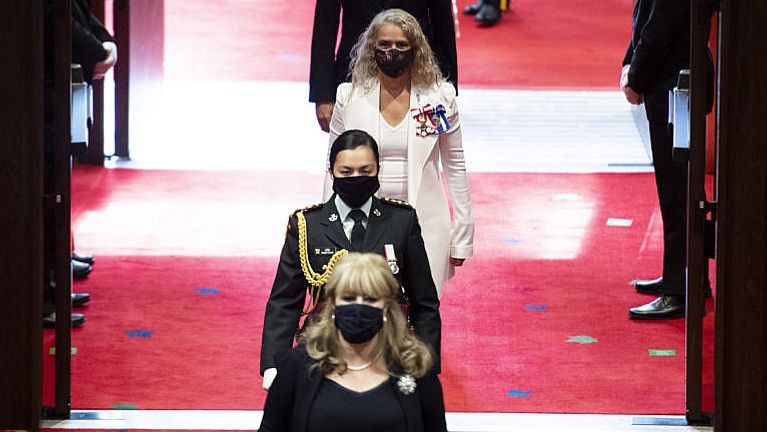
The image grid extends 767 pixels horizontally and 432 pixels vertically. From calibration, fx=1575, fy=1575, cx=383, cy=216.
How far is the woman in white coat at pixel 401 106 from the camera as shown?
237 inches

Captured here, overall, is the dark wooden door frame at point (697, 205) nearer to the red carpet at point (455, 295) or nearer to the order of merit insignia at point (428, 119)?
the red carpet at point (455, 295)

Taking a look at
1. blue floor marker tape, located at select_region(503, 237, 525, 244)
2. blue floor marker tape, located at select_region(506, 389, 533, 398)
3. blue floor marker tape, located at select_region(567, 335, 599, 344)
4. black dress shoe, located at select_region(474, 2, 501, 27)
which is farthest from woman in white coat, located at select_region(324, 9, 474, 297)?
black dress shoe, located at select_region(474, 2, 501, 27)

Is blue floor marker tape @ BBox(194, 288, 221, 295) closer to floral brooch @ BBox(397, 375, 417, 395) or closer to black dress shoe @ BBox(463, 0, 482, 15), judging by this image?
floral brooch @ BBox(397, 375, 417, 395)

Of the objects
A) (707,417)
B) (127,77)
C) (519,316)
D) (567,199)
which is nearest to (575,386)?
(707,417)

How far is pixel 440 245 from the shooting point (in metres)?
6.30

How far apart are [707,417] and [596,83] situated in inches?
302

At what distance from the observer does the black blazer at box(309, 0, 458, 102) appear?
6812 mm

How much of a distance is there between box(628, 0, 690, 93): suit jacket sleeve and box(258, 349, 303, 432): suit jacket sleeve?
4104mm

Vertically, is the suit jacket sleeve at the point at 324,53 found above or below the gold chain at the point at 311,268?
above

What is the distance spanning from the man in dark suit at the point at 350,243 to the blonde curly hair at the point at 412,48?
1.12 meters

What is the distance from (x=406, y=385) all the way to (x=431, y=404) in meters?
0.09

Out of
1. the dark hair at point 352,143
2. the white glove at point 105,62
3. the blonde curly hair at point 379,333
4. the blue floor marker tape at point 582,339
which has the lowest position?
the blue floor marker tape at point 582,339

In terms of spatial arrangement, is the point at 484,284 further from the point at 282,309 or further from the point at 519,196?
the point at 282,309

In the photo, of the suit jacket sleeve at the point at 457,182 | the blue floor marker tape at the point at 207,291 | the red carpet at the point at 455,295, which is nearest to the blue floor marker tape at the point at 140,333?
the red carpet at the point at 455,295
